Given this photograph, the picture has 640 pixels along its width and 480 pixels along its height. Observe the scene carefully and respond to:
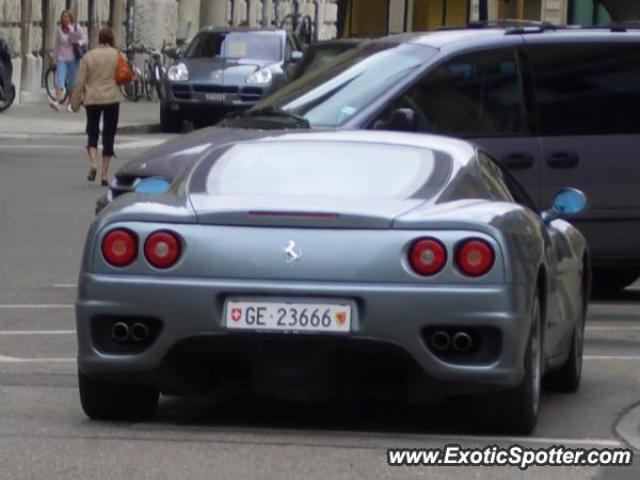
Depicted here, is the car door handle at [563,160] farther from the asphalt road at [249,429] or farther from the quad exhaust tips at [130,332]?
the quad exhaust tips at [130,332]

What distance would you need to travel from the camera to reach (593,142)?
14.8m

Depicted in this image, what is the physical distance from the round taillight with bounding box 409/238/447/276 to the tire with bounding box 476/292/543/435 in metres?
0.56

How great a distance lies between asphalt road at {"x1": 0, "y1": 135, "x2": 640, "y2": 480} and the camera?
26.4 ft

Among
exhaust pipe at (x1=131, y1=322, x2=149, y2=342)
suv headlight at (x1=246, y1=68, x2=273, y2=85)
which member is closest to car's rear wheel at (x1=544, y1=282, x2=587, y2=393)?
exhaust pipe at (x1=131, y1=322, x2=149, y2=342)

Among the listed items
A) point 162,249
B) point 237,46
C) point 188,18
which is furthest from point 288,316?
point 188,18

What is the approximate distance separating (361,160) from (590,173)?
220 inches

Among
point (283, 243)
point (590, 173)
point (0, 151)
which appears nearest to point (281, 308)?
point (283, 243)

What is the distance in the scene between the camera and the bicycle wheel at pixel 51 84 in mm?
40159

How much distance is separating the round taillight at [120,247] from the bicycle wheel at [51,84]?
31.6 metres

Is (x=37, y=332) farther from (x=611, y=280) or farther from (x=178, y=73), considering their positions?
(x=178, y=73)

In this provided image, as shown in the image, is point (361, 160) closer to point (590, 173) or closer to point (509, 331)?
point (509, 331)

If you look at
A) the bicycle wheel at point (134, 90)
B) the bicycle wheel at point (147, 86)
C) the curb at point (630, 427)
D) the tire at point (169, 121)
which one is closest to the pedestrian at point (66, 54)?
the tire at point (169, 121)

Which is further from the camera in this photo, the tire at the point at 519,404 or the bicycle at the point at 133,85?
the bicycle at the point at 133,85

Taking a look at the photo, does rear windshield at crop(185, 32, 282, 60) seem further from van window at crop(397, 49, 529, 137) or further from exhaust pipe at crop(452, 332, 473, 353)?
exhaust pipe at crop(452, 332, 473, 353)
